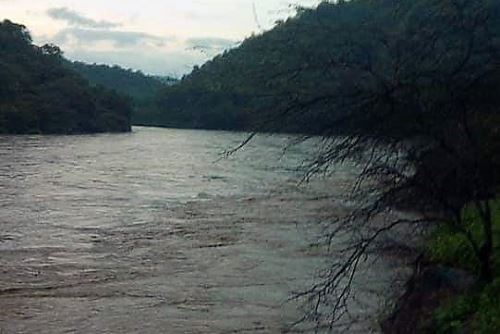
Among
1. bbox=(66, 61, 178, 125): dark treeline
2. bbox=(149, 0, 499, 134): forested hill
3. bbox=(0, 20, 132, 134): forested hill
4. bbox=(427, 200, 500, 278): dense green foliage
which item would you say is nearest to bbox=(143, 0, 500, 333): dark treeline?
bbox=(149, 0, 499, 134): forested hill

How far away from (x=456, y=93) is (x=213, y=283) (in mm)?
7780

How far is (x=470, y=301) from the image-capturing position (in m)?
8.99

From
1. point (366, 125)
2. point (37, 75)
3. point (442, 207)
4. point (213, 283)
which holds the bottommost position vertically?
point (213, 283)

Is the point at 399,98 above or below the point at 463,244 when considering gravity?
above

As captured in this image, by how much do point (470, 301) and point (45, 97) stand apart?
61.8m

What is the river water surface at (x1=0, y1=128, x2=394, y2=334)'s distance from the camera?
1241 centimetres

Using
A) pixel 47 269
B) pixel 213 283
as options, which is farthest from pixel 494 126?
pixel 47 269

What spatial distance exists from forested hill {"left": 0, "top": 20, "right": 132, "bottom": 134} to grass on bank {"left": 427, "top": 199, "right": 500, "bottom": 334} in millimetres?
51920

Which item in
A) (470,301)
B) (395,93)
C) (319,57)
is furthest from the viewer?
(470,301)

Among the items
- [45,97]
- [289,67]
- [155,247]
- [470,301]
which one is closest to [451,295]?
[470,301]

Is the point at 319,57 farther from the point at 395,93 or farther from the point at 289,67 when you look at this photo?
the point at 395,93

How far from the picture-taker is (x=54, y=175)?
1230 inches

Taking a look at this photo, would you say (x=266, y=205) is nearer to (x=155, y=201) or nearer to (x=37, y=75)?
(x=155, y=201)

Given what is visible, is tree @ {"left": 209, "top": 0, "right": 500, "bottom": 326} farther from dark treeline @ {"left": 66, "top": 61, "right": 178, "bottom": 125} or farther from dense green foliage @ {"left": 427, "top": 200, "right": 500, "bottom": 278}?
dark treeline @ {"left": 66, "top": 61, "right": 178, "bottom": 125}
